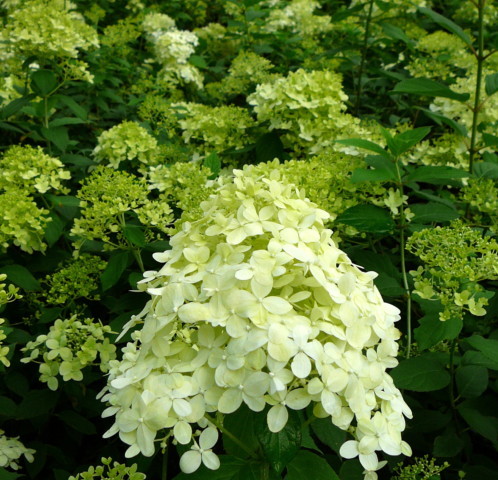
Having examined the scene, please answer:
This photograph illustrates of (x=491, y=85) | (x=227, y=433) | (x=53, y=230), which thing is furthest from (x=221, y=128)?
(x=227, y=433)

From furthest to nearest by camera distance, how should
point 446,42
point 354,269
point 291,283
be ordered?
point 446,42, point 354,269, point 291,283

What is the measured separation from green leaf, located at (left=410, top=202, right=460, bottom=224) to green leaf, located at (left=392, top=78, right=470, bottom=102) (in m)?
0.46

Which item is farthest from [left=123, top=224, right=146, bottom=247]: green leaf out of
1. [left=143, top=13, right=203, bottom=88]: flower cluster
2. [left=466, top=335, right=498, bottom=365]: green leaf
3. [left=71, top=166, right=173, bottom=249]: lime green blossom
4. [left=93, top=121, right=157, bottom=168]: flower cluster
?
[left=143, top=13, right=203, bottom=88]: flower cluster

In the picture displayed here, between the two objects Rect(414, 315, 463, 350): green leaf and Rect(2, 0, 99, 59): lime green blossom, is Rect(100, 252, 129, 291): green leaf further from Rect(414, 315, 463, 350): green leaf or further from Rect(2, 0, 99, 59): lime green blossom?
Rect(2, 0, 99, 59): lime green blossom

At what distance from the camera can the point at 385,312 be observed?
1.22 m

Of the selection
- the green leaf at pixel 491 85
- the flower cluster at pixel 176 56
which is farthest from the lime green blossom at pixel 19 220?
the flower cluster at pixel 176 56

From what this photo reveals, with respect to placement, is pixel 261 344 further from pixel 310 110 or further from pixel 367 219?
pixel 310 110

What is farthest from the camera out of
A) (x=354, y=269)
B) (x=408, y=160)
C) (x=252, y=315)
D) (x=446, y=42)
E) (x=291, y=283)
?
(x=446, y=42)

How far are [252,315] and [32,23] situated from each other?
225 centimetres

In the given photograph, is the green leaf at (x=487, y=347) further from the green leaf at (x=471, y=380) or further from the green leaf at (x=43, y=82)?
the green leaf at (x=43, y=82)

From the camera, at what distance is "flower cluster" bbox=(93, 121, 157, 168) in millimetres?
2514

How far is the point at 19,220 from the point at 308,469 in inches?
53.4

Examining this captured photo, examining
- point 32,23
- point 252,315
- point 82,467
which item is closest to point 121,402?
point 252,315

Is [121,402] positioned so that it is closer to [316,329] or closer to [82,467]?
[316,329]
